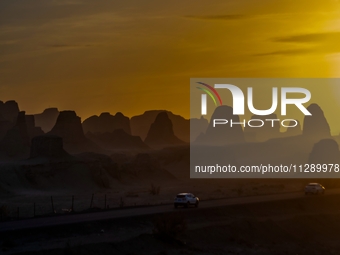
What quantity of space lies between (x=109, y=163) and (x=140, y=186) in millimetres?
8938

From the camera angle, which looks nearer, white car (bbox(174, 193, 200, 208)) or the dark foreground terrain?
the dark foreground terrain

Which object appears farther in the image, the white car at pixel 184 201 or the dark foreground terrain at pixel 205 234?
the white car at pixel 184 201

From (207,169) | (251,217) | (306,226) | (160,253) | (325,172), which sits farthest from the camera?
(207,169)

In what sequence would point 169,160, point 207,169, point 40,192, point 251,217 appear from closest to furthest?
point 251,217
point 40,192
point 207,169
point 169,160

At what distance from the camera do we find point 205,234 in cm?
4312

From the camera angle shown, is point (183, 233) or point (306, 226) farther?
point (306, 226)

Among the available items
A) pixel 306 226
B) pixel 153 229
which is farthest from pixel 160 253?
pixel 306 226

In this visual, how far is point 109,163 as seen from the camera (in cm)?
13175

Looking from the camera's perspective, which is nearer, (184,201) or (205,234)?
(205,234)

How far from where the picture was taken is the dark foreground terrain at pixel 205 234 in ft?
110

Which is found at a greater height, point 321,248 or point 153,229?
point 153,229

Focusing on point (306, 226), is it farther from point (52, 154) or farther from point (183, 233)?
point (52, 154)

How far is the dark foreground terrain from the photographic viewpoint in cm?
3362

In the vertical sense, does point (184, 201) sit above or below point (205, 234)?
above
